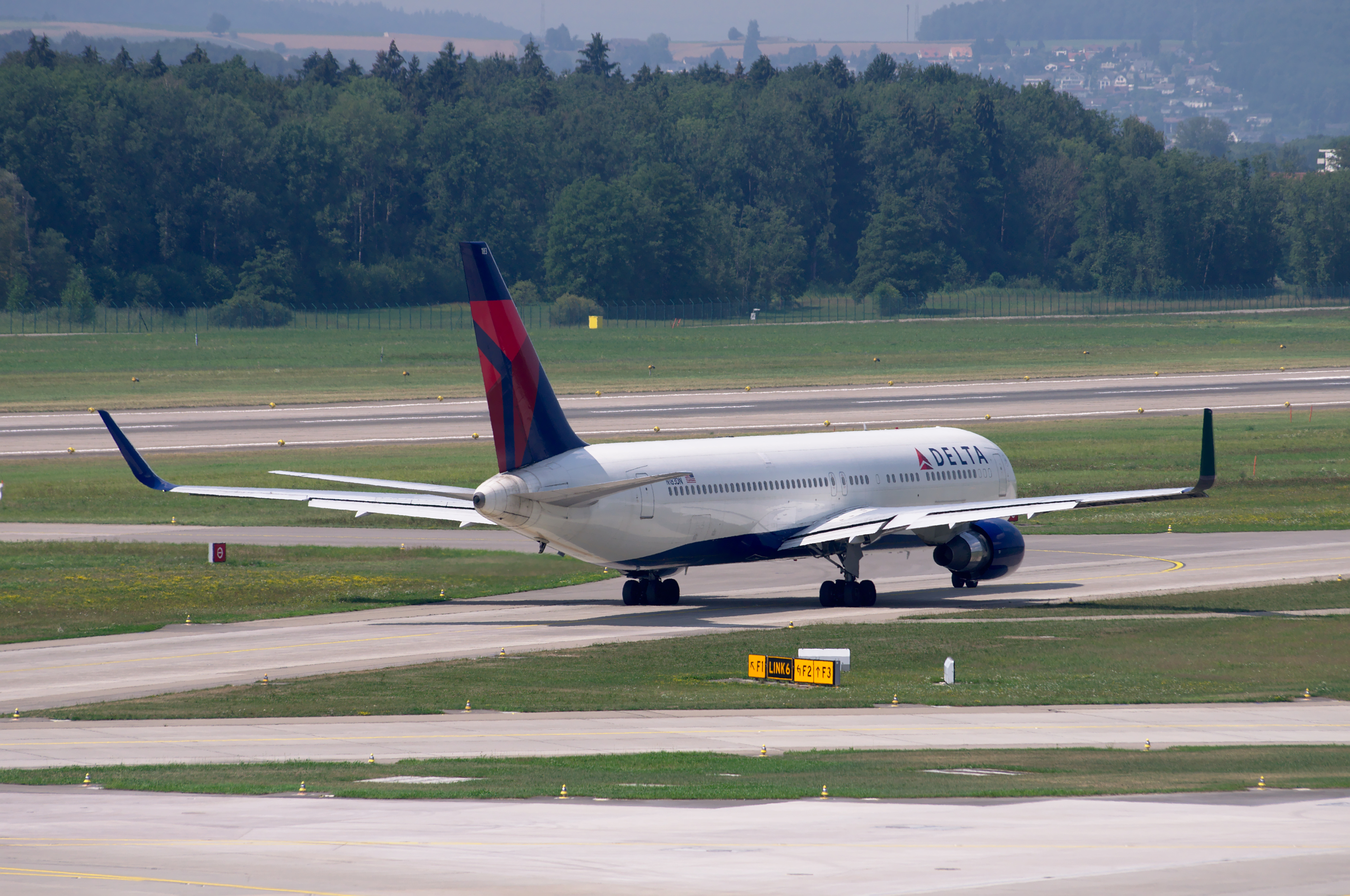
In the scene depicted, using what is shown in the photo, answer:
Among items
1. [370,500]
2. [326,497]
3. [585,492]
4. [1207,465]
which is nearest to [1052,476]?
[1207,465]

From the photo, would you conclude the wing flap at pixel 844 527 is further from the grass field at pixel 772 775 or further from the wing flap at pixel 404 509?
the grass field at pixel 772 775

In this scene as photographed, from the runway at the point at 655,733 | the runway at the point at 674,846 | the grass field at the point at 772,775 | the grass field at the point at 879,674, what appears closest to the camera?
the runway at the point at 674,846

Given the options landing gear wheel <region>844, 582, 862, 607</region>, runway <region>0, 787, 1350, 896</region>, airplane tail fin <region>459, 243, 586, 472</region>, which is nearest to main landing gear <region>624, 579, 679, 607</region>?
landing gear wheel <region>844, 582, 862, 607</region>

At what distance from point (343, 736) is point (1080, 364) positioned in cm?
12579

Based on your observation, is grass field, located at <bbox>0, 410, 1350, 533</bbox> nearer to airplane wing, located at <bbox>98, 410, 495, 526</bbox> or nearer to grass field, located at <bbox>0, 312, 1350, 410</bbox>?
airplane wing, located at <bbox>98, 410, 495, 526</bbox>

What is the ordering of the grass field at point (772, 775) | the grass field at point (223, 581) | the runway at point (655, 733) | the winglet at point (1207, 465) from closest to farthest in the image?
the grass field at point (772, 775), the runway at point (655, 733), the winglet at point (1207, 465), the grass field at point (223, 581)

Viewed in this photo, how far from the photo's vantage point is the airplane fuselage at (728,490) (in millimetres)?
43312

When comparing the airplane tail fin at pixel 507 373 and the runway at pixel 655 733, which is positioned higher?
the airplane tail fin at pixel 507 373

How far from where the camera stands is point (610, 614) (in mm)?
46062

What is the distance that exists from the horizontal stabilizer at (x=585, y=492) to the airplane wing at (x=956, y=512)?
5859 millimetres

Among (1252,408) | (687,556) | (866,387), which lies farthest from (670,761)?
(866,387)

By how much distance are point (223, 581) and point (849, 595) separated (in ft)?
59.4

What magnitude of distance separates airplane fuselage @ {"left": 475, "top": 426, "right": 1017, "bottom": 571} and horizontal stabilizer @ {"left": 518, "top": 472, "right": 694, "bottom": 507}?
0.36 feet

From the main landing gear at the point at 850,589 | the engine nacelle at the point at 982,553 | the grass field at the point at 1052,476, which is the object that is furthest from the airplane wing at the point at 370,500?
the grass field at the point at 1052,476
